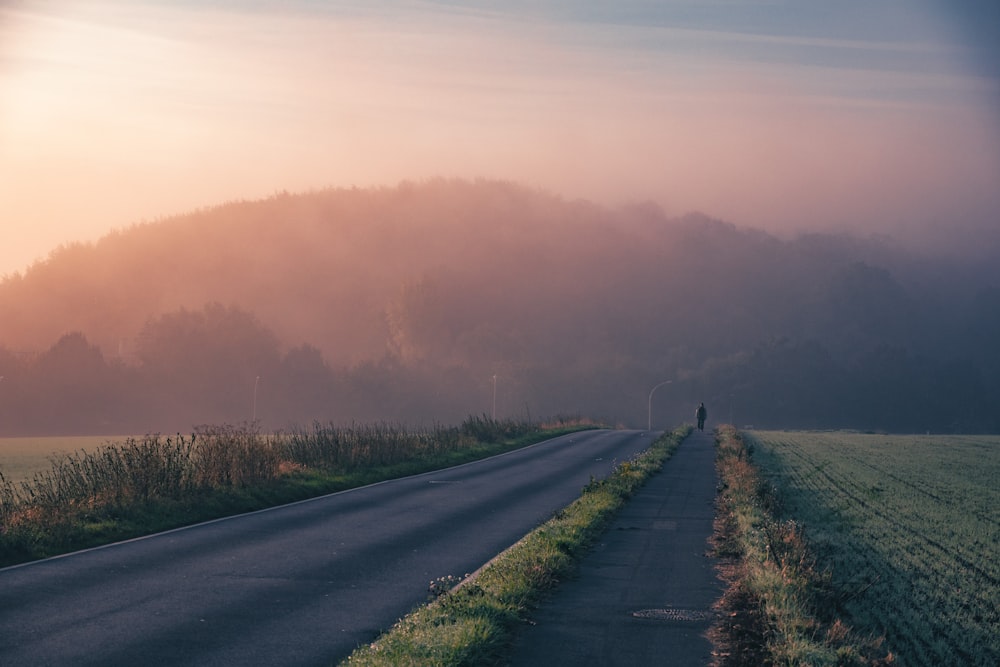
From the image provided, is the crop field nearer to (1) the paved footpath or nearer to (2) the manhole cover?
(2) the manhole cover

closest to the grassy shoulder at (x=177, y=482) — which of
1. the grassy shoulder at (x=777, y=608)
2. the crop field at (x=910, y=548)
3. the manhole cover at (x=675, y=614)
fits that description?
the manhole cover at (x=675, y=614)

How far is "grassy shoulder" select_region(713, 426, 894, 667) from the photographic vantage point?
832 centimetres

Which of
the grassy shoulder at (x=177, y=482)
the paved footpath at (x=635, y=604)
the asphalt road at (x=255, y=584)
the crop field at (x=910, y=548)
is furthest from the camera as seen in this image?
the grassy shoulder at (x=177, y=482)

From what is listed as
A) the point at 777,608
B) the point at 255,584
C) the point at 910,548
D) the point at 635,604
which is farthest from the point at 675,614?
the point at 910,548

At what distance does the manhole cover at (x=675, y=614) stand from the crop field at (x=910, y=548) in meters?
1.61

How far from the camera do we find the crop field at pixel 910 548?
10891 millimetres

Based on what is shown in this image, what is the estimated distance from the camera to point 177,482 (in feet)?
66.3

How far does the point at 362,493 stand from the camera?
23.7 m

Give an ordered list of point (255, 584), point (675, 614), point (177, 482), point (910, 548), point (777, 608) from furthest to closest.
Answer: point (177, 482), point (910, 548), point (255, 584), point (675, 614), point (777, 608)

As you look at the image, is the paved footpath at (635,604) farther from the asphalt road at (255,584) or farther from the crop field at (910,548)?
the crop field at (910,548)

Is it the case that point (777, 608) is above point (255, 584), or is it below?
above

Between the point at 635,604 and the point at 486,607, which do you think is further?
the point at 635,604

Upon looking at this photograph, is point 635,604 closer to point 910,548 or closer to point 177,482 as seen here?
point 910,548

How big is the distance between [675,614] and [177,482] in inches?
504
